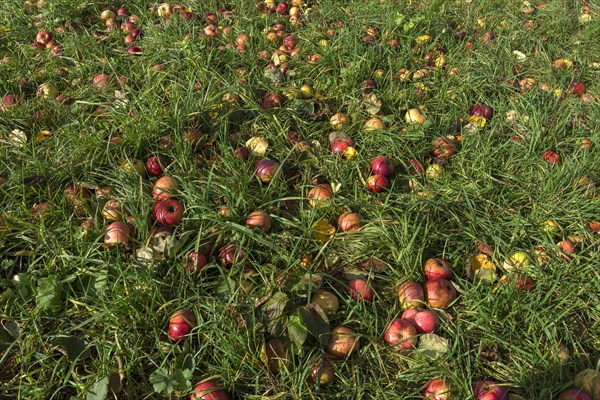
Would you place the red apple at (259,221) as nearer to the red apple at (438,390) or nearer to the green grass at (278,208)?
the green grass at (278,208)

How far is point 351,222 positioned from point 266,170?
61 cm

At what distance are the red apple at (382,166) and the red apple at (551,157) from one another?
3.47 feet

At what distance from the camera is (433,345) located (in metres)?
2.18

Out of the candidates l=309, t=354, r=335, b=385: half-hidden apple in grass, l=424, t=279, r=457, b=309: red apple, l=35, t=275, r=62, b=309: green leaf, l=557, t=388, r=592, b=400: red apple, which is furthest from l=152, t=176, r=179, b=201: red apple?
l=557, t=388, r=592, b=400: red apple

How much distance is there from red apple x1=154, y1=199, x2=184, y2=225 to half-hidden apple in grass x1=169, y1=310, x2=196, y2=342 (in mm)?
579

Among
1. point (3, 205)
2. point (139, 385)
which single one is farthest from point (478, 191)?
point (3, 205)

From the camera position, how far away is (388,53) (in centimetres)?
409

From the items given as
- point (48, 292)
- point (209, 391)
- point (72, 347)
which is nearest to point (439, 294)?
point (209, 391)

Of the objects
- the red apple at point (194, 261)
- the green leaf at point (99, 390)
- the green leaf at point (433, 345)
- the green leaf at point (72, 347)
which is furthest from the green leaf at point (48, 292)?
the green leaf at point (433, 345)

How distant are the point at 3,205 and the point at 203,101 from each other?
4.44 ft

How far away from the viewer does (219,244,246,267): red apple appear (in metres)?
2.47

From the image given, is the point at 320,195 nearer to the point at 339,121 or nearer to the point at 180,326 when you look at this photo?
the point at 339,121

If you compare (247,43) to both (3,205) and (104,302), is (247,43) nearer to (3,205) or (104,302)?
(3,205)

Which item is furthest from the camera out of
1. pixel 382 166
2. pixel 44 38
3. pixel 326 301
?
pixel 44 38
